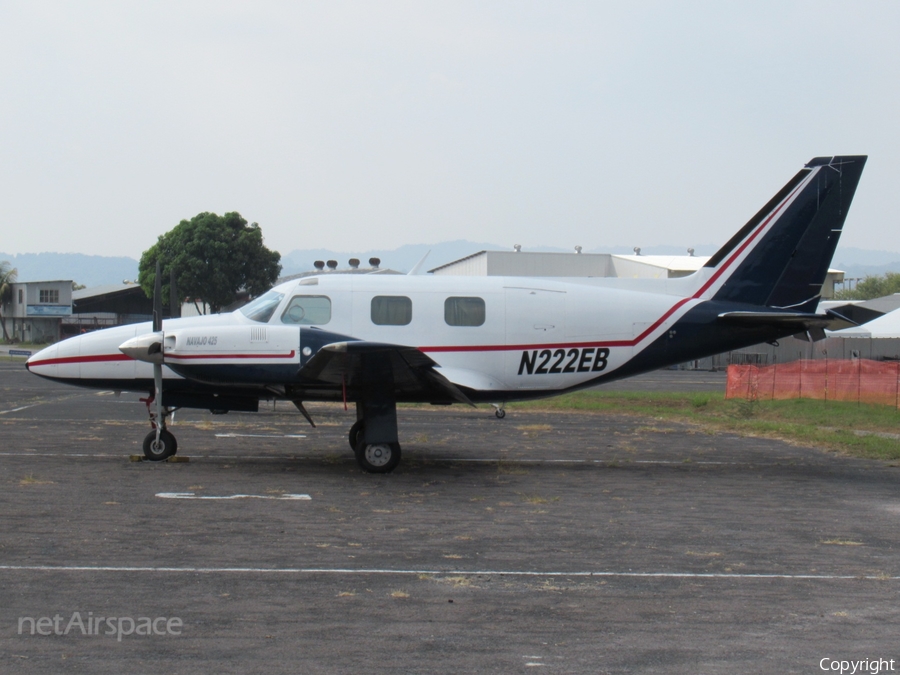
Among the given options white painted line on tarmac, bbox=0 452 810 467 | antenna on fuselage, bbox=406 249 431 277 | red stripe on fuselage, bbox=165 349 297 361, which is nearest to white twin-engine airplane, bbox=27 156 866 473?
red stripe on fuselage, bbox=165 349 297 361

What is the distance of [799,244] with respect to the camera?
14062 mm

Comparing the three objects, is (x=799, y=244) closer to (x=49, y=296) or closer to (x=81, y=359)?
(x=81, y=359)

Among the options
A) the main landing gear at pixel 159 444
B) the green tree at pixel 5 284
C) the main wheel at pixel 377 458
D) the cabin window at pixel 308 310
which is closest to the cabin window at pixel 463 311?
the cabin window at pixel 308 310

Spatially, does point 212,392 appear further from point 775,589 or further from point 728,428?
point 728,428

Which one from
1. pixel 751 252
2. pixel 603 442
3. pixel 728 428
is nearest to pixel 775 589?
pixel 751 252

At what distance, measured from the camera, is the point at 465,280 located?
13523mm

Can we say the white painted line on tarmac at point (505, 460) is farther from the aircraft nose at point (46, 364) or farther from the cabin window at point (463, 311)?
the cabin window at point (463, 311)

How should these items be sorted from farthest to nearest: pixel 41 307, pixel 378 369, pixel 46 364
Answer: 1. pixel 41 307
2. pixel 46 364
3. pixel 378 369

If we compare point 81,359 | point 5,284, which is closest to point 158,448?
point 81,359

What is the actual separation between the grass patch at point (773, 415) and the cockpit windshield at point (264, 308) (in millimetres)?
11175

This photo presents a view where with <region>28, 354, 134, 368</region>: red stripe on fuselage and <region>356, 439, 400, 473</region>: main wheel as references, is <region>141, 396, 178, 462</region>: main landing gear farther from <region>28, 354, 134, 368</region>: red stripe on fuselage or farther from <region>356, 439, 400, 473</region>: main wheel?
<region>356, 439, 400, 473</region>: main wheel

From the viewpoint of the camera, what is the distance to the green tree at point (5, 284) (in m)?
74.8

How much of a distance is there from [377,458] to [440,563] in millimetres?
5013

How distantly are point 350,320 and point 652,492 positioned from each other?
5146 millimetres
